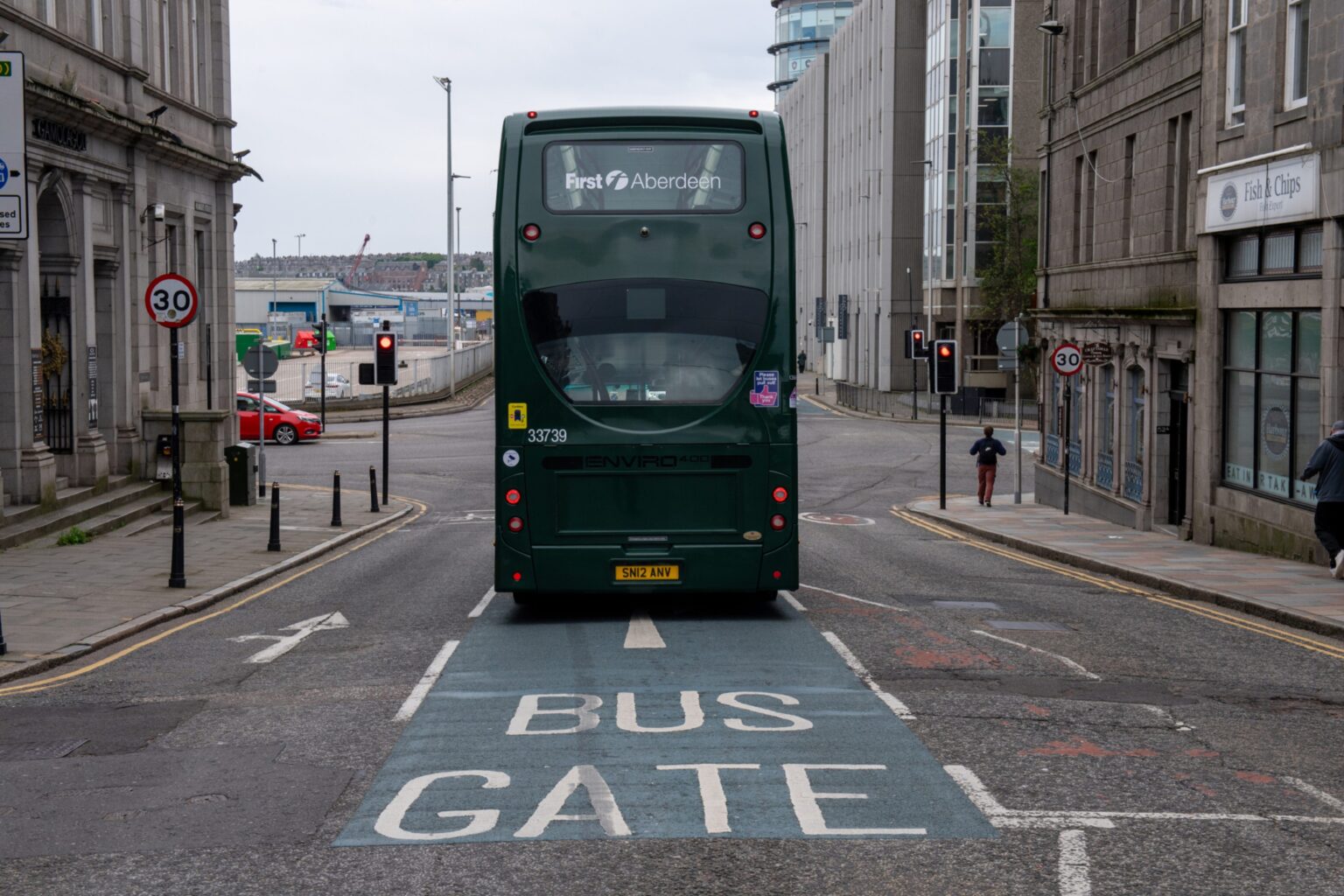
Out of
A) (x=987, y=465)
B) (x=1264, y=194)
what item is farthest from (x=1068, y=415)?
(x=1264, y=194)

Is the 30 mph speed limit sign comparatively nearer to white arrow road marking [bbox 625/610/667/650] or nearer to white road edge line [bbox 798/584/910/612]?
white road edge line [bbox 798/584/910/612]

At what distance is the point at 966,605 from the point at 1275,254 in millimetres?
9030

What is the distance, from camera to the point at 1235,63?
2388 centimetres

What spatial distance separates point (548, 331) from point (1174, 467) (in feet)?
53.9

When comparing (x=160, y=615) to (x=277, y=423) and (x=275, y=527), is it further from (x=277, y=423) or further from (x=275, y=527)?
(x=277, y=423)

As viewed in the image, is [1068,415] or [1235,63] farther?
[1068,415]

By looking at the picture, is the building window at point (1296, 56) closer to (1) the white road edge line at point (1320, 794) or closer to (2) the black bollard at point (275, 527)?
(1) the white road edge line at point (1320, 794)

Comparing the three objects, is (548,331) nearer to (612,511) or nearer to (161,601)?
(612,511)

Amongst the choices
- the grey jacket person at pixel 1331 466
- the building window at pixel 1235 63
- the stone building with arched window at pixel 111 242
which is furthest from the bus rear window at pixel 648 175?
the building window at pixel 1235 63

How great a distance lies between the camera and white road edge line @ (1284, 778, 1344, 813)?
834 centimetres

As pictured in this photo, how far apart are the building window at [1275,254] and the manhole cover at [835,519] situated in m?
9.28

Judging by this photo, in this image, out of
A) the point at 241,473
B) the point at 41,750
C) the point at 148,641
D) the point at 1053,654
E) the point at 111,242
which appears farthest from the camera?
the point at 241,473

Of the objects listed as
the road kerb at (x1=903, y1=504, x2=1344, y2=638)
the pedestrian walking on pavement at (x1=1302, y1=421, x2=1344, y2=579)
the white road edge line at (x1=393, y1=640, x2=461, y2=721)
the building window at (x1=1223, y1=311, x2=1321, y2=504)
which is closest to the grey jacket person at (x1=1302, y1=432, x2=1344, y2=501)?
the pedestrian walking on pavement at (x1=1302, y1=421, x2=1344, y2=579)

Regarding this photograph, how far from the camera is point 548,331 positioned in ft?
46.5
